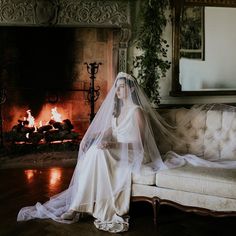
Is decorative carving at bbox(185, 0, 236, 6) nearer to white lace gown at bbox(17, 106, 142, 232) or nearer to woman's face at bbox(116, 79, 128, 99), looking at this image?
woman's face at bbox(116, 79, 128, 99)

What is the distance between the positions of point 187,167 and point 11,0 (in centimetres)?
289

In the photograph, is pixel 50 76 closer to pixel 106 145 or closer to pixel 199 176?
pixel 106 145

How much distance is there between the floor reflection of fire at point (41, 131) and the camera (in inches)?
193

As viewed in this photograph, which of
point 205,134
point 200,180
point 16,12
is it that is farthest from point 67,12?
point 200,180

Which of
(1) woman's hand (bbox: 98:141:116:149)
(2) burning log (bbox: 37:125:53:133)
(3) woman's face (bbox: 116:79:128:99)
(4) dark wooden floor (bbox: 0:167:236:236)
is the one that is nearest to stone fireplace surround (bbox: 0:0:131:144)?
(2) burning log (bbox: 37:125:53:133)

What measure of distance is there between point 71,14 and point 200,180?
8.94 ft

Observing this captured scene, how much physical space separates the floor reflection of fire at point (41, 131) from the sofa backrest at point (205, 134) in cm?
190

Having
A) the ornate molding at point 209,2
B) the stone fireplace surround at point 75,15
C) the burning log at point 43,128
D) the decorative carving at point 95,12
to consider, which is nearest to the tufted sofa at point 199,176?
the ornate molding at point 209,2

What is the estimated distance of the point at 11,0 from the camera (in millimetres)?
4500

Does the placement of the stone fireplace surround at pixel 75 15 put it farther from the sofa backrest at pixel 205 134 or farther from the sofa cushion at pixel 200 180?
the sofa cushion at pixel 200 180

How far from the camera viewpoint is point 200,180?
8.84ft

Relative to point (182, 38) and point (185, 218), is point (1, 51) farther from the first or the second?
point (185, 218)

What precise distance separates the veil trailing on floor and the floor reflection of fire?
177cm

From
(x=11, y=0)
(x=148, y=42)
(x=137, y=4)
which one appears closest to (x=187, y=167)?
(x=148, y=42)
